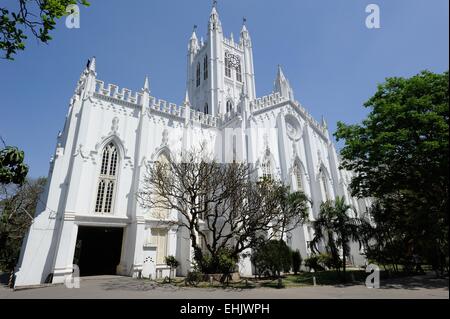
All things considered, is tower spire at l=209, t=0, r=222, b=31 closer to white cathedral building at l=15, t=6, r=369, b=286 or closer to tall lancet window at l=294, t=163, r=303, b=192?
white cathedral building at l=15, t=6, r=369, b=286

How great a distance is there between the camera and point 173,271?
19.4 m

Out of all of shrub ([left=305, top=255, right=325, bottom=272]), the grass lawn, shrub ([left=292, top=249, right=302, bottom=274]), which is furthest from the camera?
shrub ([left=305, top=255, right=325, bottom=272])

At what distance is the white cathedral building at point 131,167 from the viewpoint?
17297mm

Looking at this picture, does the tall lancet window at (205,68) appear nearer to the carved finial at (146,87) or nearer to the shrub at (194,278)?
the carved finial at (146,87)

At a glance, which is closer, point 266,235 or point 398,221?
point 398,221

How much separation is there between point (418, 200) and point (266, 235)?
39.1 ft

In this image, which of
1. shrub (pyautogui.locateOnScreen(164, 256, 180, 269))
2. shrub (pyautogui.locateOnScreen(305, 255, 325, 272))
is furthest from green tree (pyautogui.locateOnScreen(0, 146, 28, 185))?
shrub (pyautogui.locateOnScreen(305, 255, 325, 272))

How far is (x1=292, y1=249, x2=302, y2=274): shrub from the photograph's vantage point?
2200 cm

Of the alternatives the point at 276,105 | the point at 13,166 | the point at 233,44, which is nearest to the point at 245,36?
the point at 233,44

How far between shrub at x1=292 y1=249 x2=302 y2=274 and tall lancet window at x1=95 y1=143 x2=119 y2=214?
16756mm

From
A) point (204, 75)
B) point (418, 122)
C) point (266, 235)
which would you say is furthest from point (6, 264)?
point (418, 122)

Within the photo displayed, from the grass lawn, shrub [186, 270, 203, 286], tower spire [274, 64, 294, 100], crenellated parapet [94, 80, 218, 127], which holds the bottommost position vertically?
the grass lawn
